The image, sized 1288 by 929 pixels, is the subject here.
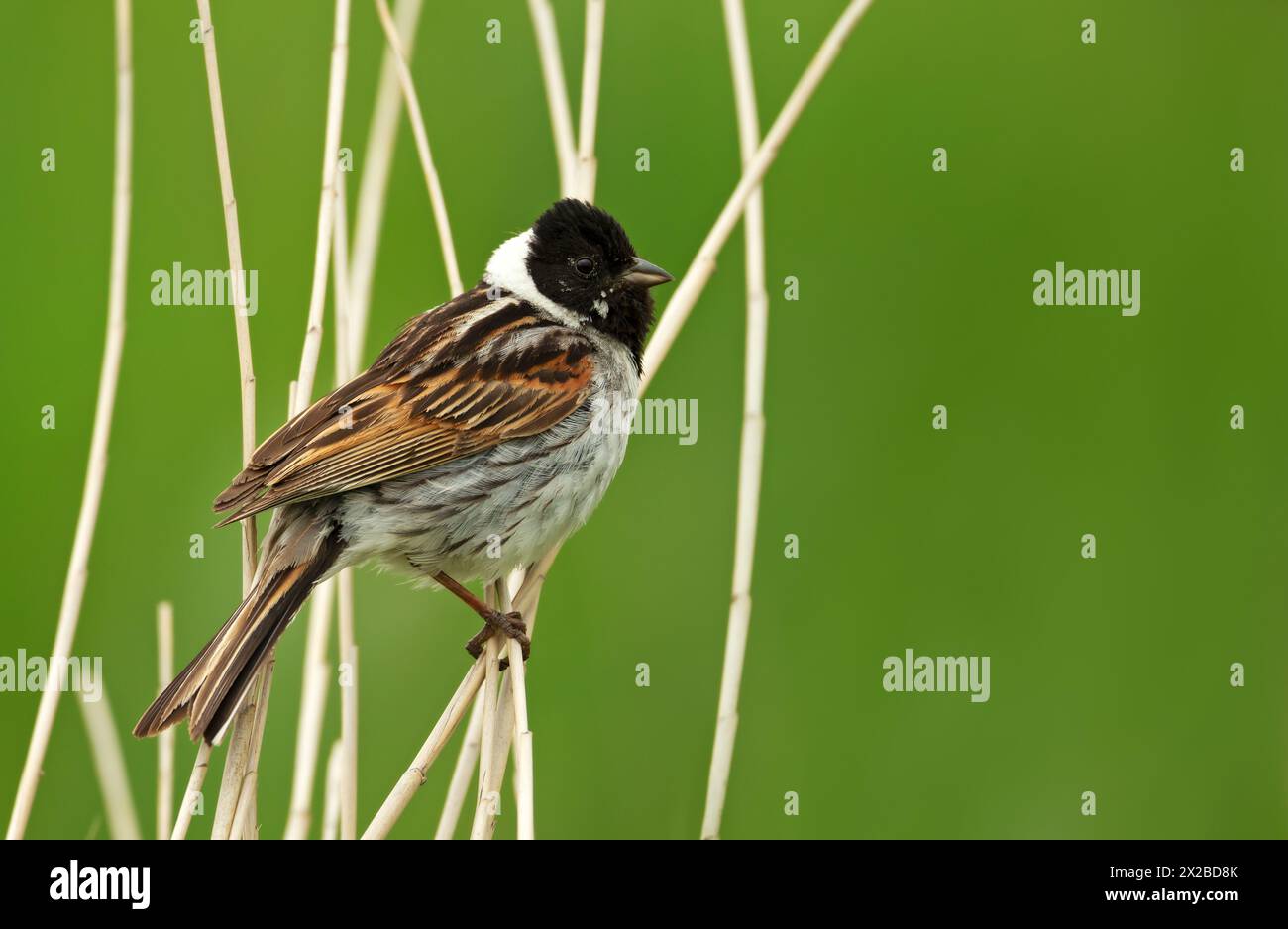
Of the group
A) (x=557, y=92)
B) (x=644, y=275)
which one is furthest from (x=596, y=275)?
(x=557, y=92)

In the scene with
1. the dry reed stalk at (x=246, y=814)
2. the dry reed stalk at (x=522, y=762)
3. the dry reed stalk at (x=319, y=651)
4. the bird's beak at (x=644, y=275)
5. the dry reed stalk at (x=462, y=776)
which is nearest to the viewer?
the dry reed stalk at (x=522, y=762)

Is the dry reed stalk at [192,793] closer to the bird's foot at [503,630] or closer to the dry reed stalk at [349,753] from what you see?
the dry reed stalk at [349,753]

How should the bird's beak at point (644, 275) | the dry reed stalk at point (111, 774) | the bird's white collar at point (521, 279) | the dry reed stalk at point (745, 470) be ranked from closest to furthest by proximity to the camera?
the dry reed stalk at point (745, 470) < the dry reed stalk at point (111, 774) < the bird's beak at point (644, 275) < the bird's white collar at point (521, 279)

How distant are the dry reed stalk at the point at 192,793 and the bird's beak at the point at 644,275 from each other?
1807 mm

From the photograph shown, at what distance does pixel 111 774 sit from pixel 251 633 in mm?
703

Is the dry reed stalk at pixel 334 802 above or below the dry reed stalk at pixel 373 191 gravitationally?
below

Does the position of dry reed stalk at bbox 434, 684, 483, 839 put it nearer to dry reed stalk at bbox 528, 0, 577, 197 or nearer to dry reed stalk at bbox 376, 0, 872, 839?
dry reed stalk at bbox 376, 0, 872, 839

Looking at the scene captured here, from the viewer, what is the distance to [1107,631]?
489cm

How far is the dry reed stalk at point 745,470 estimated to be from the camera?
3326 mm

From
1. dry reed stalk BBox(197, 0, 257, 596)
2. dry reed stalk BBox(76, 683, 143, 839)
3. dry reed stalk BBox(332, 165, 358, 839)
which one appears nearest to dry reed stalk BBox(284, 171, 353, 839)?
dry reed stalk BBox(332, 165, 358, 839)

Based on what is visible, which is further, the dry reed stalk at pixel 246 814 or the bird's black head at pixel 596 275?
the bird's black head at pixel 596 275

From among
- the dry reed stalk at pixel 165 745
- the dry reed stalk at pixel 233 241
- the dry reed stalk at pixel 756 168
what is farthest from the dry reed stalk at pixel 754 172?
the dry reed stalk at pixel 165 745

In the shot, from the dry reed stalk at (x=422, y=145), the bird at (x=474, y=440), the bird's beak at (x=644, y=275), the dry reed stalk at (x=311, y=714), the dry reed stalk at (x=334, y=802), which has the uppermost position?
the dry reed stalk at (x=422, y=145)

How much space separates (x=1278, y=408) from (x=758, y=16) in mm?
2603
